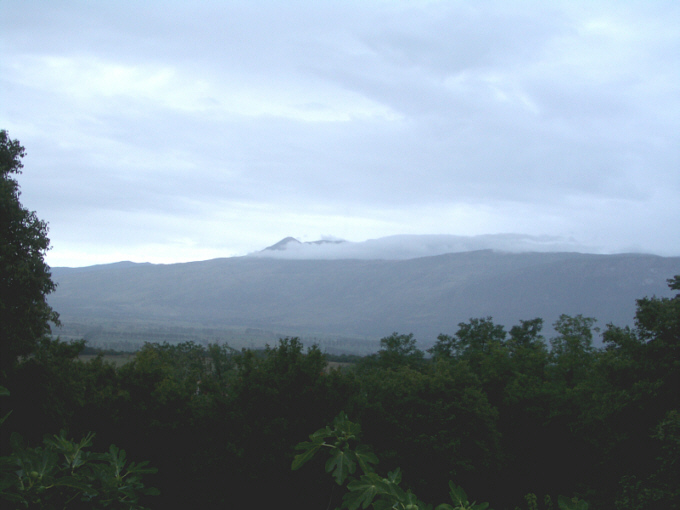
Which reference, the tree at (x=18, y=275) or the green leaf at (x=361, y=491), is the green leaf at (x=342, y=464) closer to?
the green leaf at (x=361, y=491)

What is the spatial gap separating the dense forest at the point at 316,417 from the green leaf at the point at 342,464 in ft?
28.6

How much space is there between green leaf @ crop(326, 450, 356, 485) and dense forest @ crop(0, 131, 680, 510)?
8.72m

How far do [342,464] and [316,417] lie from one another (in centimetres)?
1651

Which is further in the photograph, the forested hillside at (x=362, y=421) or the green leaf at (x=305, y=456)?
the forested hillside at (x=362, y=421)

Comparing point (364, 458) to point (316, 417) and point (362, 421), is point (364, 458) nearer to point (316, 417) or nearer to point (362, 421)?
point (316, 417)

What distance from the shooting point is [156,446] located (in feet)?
70.2

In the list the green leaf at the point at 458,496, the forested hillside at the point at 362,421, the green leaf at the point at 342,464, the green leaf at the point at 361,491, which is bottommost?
the forested hillside at the point at 362,421

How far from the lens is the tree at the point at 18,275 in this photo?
15.4m

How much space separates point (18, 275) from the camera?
15.7m

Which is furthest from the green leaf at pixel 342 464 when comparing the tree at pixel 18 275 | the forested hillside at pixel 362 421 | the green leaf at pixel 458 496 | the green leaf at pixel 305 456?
the tree at pixel 18 275

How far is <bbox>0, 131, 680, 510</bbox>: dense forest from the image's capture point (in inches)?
627

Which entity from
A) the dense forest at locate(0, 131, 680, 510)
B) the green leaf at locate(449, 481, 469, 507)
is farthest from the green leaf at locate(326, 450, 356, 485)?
the dense forest at locate(0, 131, 680, 510)

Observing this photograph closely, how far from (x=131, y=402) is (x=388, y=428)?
10.9 metres

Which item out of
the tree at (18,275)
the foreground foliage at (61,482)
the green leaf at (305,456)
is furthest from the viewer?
the tree at (18,275)
